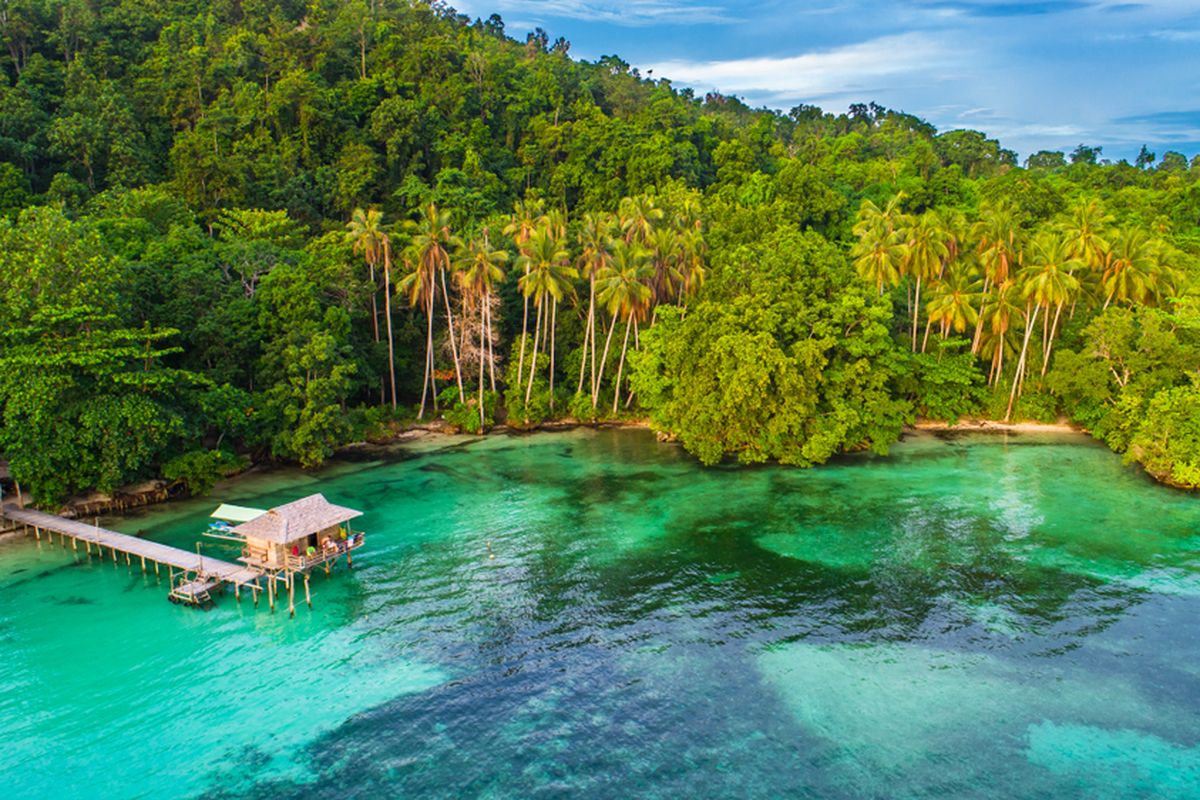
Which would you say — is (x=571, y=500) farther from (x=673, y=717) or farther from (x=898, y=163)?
(x=898, y=163)

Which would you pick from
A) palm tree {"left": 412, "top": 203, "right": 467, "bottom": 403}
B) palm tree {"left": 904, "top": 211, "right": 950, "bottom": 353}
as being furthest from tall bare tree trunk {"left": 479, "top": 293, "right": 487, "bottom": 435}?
palm tree {"left": 904, "top": 211, "right": 950, "bottom": 353}

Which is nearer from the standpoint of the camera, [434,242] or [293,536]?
[293,536]

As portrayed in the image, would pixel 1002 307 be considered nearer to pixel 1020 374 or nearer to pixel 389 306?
pixel 1020 374

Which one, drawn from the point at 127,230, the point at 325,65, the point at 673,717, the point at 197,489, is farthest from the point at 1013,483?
the point at 325,65

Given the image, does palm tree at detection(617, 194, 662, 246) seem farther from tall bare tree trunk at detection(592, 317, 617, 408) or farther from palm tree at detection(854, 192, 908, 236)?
palm tree at detection(854, 192, 908, 236)

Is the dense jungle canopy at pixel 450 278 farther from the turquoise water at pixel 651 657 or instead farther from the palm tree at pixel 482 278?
the turquoise water at pixel 651 657

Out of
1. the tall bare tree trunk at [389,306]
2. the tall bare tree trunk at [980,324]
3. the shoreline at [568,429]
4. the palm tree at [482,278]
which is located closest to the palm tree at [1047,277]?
the tall bare tree trunk at [980,324]

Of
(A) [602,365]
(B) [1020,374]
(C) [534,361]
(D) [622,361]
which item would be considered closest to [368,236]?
(C) [534,361]
